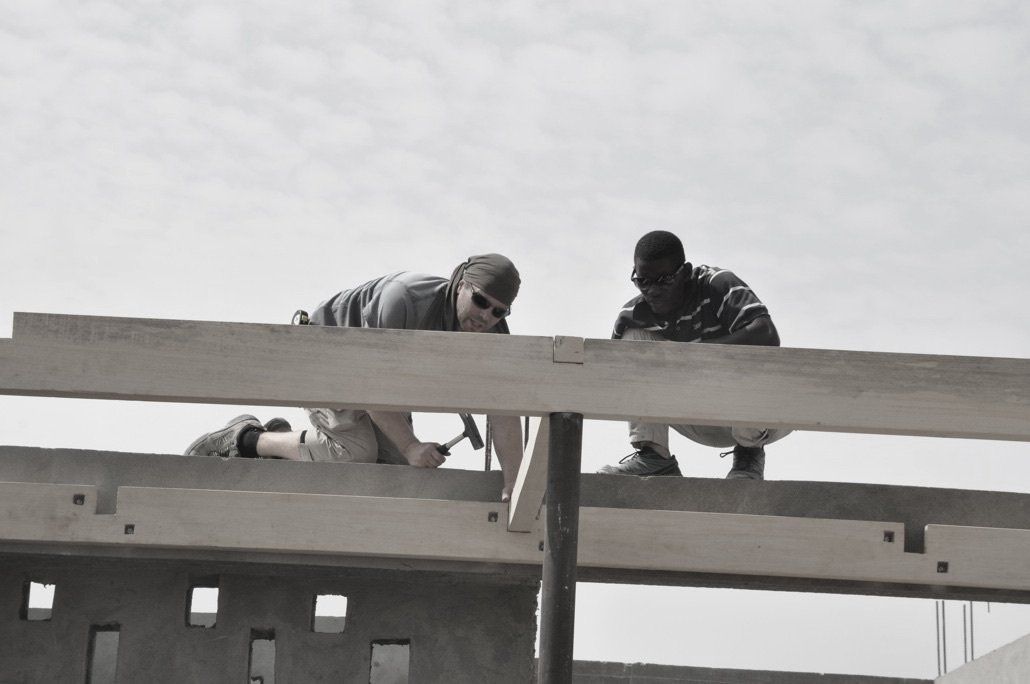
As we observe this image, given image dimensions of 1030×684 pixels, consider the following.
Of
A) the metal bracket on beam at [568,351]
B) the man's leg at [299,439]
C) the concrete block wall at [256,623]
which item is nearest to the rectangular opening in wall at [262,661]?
the concrete block wall at [256,623]

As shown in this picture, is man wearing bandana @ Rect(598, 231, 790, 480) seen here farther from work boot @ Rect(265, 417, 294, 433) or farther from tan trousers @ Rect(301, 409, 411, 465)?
work boot @ Rect(265, 417, 294, 433)

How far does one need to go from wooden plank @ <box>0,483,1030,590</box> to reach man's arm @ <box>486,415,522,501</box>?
14 cm

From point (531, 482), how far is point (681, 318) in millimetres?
1752

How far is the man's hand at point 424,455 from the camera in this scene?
17.8ft

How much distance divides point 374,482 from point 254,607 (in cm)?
99

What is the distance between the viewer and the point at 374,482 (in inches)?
217

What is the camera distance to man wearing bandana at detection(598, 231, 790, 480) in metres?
5.66

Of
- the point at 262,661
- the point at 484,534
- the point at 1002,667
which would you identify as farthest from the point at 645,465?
the point at 262,661

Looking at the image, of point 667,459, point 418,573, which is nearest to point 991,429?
point 667,459

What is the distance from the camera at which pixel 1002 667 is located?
Result: 16.8 feet

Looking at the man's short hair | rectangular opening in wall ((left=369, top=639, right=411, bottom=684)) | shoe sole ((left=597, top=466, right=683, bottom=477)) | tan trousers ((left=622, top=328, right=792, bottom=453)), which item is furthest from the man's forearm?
rectangular opening in wall ((left=369, top=639, right=411, bottom=684))

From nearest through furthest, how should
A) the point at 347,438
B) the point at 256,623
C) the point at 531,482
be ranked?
the point at 531,482
the point at 347,438
the point at 256,623

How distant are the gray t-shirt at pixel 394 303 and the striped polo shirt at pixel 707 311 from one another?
40.7 inches

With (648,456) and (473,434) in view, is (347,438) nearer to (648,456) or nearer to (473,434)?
(473,434)
